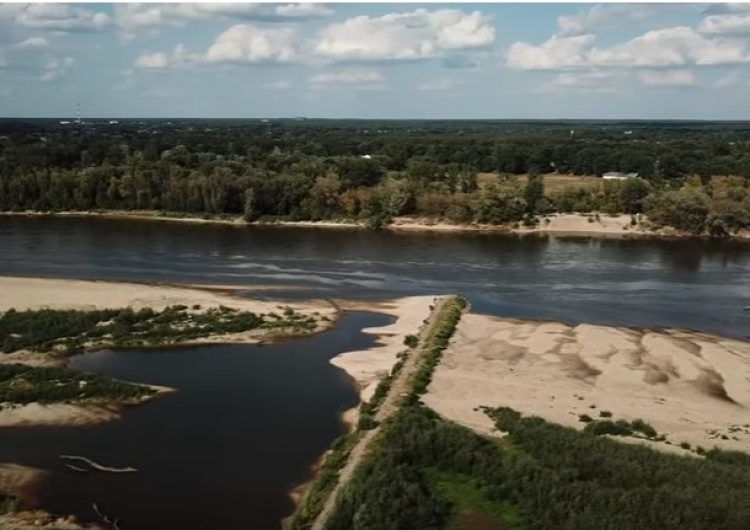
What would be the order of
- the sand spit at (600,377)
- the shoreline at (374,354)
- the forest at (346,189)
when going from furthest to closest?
the forest at (346,189)
the sand spit at (600,377)
the shoreline at (374,354)

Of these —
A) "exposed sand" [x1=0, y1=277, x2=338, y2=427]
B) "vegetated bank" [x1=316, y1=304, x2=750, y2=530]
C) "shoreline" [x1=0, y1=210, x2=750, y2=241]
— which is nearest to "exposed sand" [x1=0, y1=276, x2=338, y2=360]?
"exposed sand" [x1=0, y1=277, x2=338, y2=427]

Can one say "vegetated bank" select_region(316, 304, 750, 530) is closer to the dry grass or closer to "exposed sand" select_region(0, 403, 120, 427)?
"exposed sand" select_region(0, 403, 120, 427)

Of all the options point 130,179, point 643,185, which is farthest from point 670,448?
point 130,179

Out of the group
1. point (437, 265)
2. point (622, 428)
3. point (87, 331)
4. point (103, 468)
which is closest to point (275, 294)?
point (87, 331)

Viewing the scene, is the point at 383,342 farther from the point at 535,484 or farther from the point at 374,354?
the point at 535,484

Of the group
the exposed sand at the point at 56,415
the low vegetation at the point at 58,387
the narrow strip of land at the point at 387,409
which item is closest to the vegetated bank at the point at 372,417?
the narrow strip of land at the point at 387,409

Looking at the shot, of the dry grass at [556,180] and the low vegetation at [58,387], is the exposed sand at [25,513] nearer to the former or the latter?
the low vegetation at [58,387]
